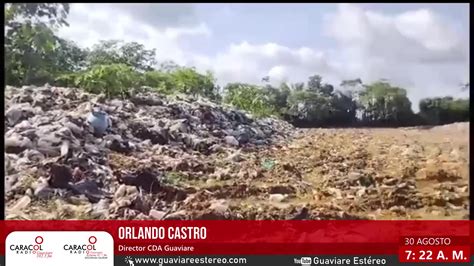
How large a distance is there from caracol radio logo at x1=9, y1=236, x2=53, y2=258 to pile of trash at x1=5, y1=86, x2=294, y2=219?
0.45 ft

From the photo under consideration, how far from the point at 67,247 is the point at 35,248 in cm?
14

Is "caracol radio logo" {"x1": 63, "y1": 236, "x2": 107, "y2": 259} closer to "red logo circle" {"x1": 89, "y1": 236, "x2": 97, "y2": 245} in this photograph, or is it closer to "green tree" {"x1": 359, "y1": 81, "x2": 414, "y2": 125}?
"red logo circle" {"x1": 89, "y1": 236, "x2": 97, "y2": 245}

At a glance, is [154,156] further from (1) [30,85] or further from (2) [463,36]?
(2) [463,36]

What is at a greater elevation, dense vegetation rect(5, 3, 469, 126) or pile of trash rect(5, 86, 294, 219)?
dense vegetation rect(5, 3, 469, 126)

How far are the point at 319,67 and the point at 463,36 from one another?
64 cm

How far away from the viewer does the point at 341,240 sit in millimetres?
3947

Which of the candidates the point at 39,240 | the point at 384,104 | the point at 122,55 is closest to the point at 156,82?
the point at 122,55

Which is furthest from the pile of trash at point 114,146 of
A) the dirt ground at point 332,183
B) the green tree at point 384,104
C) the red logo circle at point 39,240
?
the green tree at point 384,104

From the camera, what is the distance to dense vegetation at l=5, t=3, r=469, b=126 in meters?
3.96

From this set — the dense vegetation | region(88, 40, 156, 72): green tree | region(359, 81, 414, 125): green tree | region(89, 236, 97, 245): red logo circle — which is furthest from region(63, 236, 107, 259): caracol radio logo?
region(359, 81, 414, 125): green tree

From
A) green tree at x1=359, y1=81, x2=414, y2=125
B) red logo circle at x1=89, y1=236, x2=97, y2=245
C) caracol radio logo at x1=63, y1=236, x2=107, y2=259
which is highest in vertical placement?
green tree at x1=359, y1=81, x2=414, y2=125

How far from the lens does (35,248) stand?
397cm

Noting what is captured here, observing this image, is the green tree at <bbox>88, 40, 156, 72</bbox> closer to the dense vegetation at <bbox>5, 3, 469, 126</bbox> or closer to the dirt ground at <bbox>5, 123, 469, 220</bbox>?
the dense vegetation at <bbox>5, 3, 469, 126</bbox>

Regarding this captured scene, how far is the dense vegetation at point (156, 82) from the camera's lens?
3.96m
